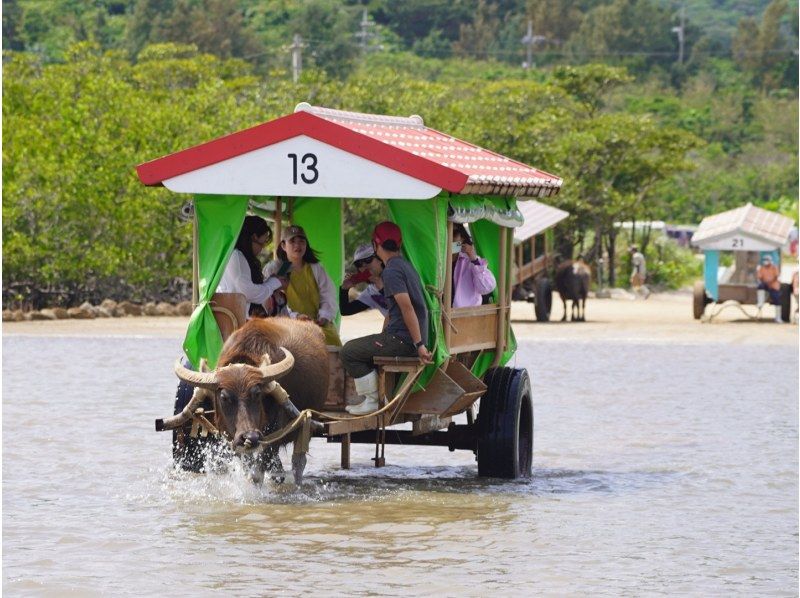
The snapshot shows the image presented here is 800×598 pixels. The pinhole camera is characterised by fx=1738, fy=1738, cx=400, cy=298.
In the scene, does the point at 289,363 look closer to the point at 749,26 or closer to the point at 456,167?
the point at 456,167

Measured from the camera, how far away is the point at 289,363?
10.6 m

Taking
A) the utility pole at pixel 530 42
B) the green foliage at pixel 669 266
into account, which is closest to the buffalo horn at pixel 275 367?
the green foliage at pixel 669 266

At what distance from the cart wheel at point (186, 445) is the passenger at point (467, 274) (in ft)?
6.51

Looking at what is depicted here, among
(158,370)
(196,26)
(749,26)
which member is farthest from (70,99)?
(749,26)

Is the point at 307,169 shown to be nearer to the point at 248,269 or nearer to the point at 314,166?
the point at 314,166

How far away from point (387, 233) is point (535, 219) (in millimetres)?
22910

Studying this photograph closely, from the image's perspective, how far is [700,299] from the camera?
32250 mm

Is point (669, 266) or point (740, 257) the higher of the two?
point (740, 257)

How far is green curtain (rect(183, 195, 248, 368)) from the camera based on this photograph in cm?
1142

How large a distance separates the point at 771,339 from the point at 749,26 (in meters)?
95.4

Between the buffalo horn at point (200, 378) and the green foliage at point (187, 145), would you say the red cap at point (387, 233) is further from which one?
the green foliage at point (187, 145)

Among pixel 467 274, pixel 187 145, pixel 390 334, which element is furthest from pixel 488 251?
pixel 187 145

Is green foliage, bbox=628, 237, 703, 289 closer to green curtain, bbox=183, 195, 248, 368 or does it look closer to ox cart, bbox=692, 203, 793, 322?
ox cart, bbox=692, 203, 793, 322

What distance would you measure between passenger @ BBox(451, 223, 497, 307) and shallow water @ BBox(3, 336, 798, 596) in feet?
4.38
